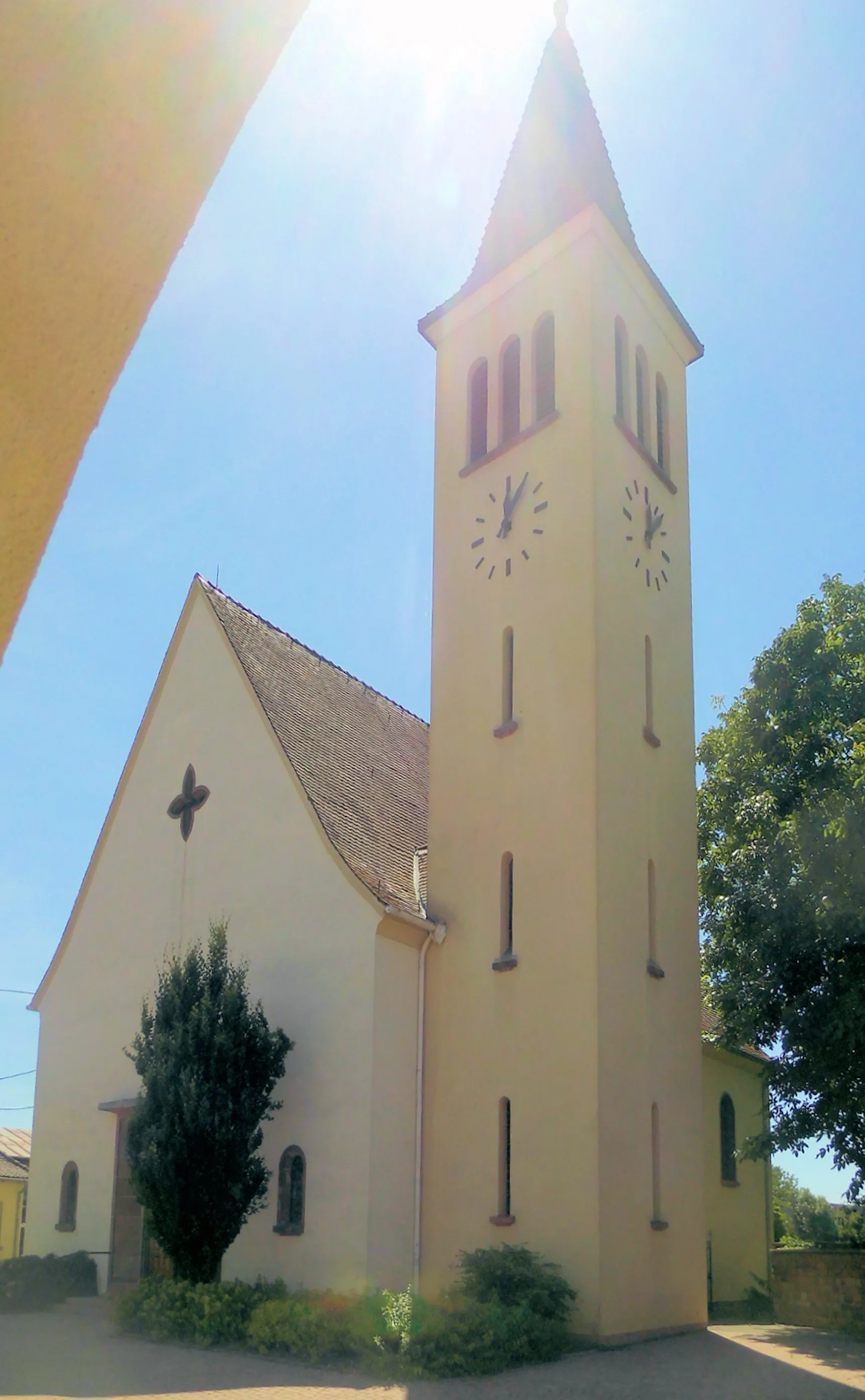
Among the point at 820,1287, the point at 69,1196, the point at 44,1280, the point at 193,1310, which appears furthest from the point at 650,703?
the point at 44,1280

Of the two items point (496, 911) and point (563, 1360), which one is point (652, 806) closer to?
point (496, 911)

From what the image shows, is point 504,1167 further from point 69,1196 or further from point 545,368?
point 545,368

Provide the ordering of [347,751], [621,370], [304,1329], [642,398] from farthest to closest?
[347,751], [642,398], [621,370], [304,1329]

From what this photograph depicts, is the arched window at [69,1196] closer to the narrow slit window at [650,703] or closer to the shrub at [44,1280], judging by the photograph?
the shrub at [44,1280]

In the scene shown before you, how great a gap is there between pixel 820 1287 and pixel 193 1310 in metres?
9.61

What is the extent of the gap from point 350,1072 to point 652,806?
228 inches

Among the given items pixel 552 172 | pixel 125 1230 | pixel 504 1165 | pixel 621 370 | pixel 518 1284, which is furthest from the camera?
pixel 552 172

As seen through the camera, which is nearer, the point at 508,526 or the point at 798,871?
the point at 798,871

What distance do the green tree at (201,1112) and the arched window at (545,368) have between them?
986cm

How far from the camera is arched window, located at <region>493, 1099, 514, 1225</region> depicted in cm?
1648

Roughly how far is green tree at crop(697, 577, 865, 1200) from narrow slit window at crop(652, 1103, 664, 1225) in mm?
1742

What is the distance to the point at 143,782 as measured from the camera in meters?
22.5

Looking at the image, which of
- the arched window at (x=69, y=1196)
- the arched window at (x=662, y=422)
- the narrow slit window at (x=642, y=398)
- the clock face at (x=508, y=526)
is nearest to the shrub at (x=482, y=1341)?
the arched window at (x=69, y=1196)

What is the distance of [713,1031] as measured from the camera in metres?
21.0
